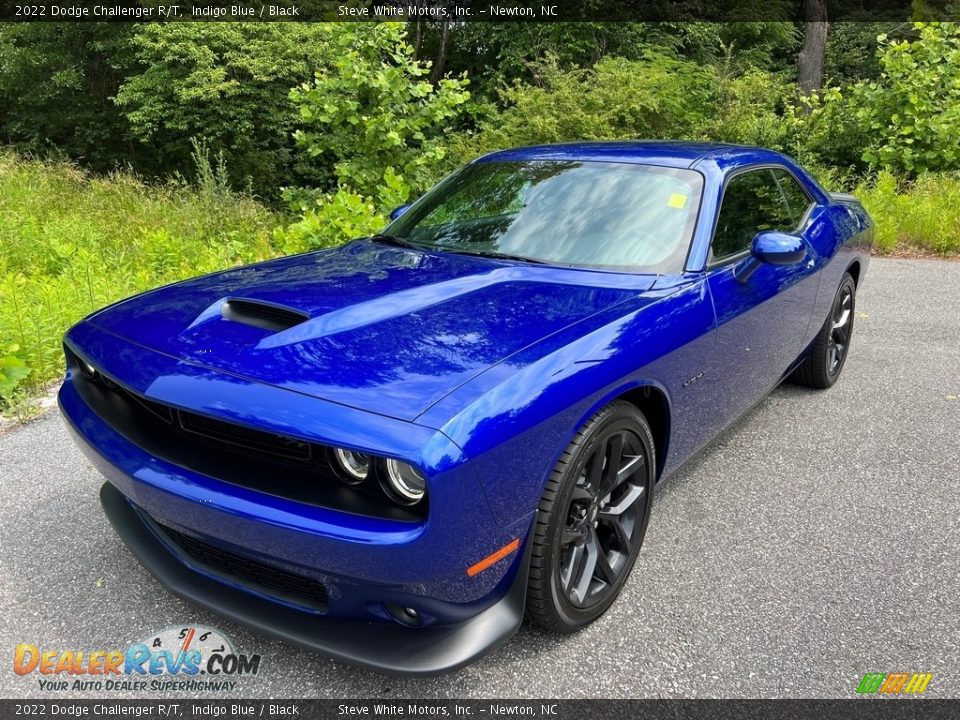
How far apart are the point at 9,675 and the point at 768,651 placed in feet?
7.26

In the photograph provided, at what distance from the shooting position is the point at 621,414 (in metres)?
2.21

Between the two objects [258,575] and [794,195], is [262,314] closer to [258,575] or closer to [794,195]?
[258,575]

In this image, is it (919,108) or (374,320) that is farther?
(919,108)

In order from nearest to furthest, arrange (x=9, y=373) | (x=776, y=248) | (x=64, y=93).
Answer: (x=776, y=248)
(x=9, y=373)
(x=64, y=93)

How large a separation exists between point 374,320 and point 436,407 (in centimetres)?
58

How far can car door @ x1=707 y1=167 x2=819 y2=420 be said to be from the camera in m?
2.84

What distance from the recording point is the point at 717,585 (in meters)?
2.49

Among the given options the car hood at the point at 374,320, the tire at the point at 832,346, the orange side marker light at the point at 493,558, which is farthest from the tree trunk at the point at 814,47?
the orange side marker light at the point at 493,558

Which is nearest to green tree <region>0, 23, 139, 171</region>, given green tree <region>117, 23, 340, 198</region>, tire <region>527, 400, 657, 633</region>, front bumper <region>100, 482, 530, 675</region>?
green tree <region>117, 23, 340, 198</region>

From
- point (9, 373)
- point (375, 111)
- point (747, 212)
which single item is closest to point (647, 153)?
point (747, 212)

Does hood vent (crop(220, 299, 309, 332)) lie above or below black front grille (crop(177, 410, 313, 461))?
above

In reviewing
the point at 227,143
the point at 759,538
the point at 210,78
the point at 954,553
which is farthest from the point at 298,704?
the point at 227,143

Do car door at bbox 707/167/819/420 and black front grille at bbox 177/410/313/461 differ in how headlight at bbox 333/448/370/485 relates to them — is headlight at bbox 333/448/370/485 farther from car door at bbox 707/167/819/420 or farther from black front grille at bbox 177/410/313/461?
car door at bbox 707/167/819/420

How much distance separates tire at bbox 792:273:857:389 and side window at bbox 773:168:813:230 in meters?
0.57
